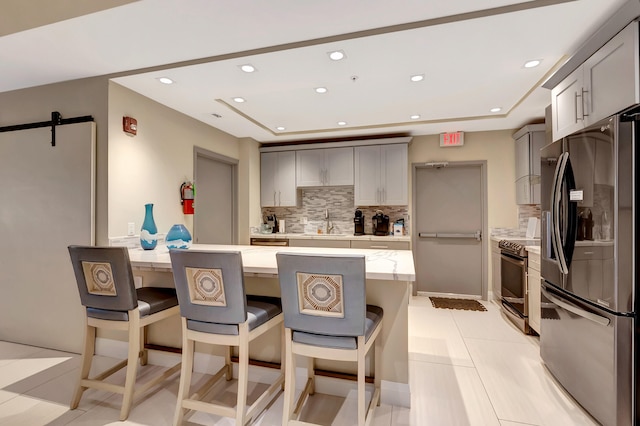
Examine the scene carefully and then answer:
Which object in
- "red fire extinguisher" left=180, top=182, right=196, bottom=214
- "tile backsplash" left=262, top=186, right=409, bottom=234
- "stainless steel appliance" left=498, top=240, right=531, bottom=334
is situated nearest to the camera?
"stainless steel appliance" left=498, top=240, right=531, bottom=334

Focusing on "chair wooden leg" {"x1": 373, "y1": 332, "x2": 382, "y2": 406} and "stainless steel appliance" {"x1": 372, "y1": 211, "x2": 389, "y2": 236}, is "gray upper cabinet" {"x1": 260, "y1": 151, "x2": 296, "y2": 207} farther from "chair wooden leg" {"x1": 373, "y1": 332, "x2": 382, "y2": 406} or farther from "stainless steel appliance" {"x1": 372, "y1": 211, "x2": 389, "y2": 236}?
"chair wooden leg" {"x1": 373, "y1": 332, "x2": 382, "y2": 406}

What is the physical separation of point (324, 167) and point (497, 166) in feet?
8.20

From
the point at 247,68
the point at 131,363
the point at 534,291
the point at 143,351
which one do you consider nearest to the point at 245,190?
the point at 247,68

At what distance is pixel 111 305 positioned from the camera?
1908 mm

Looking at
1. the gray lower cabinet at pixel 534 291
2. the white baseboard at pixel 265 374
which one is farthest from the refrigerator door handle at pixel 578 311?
the white baseboard at pixel 265 374

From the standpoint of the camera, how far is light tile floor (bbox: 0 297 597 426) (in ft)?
6.14

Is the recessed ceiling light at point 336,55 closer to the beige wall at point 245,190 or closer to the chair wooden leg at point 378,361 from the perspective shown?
the chair wooden leg at point 378,361

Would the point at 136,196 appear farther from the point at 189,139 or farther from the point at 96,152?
the point at 189,139

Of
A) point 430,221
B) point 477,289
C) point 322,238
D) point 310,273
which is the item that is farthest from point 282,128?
point 477,289

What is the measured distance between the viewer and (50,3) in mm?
1837

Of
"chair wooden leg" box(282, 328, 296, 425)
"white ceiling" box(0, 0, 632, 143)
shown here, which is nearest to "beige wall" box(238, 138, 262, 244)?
"white ceiling" box(0, 0, 632, 143)

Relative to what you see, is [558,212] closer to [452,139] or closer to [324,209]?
[452,139]

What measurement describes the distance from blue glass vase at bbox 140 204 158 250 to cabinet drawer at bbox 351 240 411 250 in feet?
8.71

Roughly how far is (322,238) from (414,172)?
1.74m
